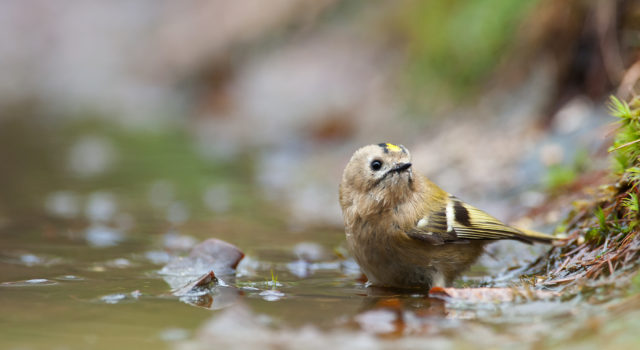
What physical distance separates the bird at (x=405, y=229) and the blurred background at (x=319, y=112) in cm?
175

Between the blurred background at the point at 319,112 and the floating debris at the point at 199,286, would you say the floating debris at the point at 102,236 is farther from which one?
the floating debris at the point at 199,286

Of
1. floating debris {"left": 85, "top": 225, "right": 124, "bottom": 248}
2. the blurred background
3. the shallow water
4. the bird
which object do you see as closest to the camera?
the shallow water

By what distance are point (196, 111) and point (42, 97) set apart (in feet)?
17.5

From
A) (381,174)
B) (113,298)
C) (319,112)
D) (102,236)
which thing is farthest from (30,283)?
(319,112)

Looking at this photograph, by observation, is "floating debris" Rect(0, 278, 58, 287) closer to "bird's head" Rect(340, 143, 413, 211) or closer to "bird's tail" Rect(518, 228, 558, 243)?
"bird's head" Rect(340, 143, 413, 211)

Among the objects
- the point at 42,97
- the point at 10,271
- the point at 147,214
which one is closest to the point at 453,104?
the point at 147,214

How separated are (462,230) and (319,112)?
8509 millimetres

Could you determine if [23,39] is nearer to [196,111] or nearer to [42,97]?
[42,97]

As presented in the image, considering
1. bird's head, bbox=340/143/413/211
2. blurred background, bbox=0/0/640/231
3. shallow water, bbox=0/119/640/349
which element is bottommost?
shallow water, bbox=0/119/640/349

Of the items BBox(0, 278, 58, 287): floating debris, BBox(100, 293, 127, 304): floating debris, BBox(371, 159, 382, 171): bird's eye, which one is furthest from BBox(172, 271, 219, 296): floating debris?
BBox(371, 159, 382, 171): bird's eye

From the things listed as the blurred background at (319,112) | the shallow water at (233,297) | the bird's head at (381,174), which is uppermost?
the blurred background at (319,112)

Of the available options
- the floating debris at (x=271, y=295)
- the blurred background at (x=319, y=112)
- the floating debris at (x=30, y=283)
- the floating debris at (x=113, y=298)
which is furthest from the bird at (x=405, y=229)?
the blurred background at (x=319, y=112)

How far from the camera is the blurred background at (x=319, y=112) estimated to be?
6.77 metres

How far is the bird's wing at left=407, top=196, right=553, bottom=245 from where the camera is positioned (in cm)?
407
